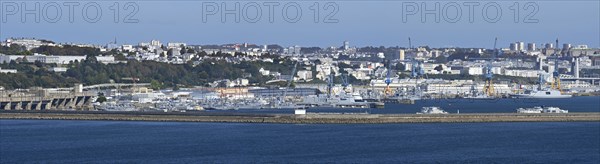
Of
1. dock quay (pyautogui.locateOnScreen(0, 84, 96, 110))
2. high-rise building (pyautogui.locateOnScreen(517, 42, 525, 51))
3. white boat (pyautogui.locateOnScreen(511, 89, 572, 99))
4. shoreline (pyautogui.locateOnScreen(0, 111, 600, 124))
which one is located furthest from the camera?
high-rise building (pyautogui.locateOnScreen(517, 42, 525, 51))

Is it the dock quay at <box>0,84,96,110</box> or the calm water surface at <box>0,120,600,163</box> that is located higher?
the dock quay at <box>0,84,96,110</box>

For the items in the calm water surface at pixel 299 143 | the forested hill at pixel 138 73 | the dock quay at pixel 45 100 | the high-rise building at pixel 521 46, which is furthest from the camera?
the high-rise building at pixel 521 46

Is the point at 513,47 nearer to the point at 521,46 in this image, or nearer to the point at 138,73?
the point at 521,46

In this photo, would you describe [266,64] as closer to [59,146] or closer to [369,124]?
[369,124]

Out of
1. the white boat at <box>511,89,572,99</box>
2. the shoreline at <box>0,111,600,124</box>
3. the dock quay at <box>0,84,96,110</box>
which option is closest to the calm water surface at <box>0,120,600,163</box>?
the shoreline at <box>0,111,600,124</box>

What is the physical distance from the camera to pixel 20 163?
2202cm

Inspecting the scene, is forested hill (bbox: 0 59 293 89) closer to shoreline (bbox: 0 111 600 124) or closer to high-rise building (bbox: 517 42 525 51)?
shoreline (bbox: 0 111 600 124)

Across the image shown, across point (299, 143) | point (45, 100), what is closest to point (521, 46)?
point (45, 100)

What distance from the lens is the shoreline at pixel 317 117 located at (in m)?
31.2

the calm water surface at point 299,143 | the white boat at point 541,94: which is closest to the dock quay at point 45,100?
the calm water surface at point 299,143

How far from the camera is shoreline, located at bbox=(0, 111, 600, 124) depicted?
31.2m

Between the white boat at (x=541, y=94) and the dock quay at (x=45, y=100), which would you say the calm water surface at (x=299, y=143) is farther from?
the white boat at (x=541, y=94)

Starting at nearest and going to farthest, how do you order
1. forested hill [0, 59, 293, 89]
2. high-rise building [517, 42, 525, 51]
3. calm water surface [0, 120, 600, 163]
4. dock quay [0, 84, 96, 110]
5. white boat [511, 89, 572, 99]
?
calm water surface [0, 120, 600, 163] → dock quay [0, 84, 96, 110] → forested hill [0, 59, 293, 89] → white boat [511, 89, 572, 99] → high-rise building [517, 42, 525, 51]

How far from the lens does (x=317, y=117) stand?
31344mm
